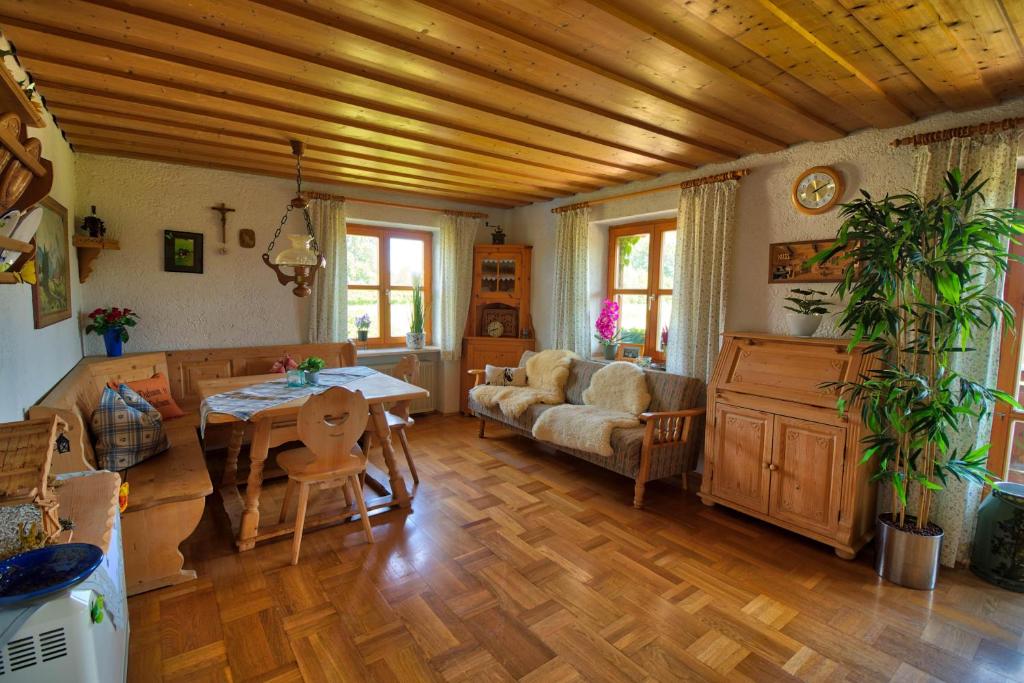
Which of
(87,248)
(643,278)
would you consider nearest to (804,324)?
(643,278)

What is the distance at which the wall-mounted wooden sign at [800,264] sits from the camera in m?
3.05

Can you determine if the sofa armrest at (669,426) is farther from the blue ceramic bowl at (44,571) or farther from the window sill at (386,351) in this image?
the blue ceramic bowl at (44,571)

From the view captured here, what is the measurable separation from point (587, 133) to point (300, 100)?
1630 millimetres

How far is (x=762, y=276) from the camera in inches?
135

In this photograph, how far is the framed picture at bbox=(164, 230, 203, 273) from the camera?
4012 mm

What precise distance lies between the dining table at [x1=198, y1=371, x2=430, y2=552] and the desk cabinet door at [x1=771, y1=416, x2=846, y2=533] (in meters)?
2.21

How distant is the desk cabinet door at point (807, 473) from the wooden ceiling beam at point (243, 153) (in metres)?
3.24

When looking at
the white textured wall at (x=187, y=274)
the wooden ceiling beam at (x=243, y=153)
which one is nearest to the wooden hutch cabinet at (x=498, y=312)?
the wooden ceiling beam at (x=243, y=153)

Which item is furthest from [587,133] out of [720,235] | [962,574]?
[962,574]

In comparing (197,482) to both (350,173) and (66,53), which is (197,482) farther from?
(350,173)

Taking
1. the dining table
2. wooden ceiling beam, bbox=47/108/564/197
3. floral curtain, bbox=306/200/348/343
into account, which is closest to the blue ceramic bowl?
the dining table

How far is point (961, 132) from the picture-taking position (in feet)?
8.21

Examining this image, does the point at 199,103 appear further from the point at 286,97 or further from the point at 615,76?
the point at 615,76

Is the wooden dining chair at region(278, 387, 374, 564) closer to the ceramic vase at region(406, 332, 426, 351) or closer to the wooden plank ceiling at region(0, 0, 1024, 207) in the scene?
the wooden plank ceiling at region(0, 0, 1024, 207)
